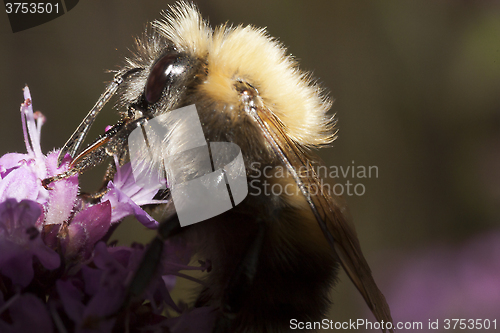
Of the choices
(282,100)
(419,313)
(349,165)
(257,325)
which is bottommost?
(419,313)

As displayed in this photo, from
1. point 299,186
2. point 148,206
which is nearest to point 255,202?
point 299,186

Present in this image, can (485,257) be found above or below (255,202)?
below

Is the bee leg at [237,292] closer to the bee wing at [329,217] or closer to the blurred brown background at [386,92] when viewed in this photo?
the bee wing at [329,217]

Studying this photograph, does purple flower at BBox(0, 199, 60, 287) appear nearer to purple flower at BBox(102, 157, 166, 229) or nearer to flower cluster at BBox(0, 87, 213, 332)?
flower cluster at BBox(0, 87, 213, 332)

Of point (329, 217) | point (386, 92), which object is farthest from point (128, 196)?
point (386, 92)

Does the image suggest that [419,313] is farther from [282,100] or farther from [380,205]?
[282,100]

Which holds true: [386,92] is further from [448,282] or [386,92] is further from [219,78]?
[219,78]
